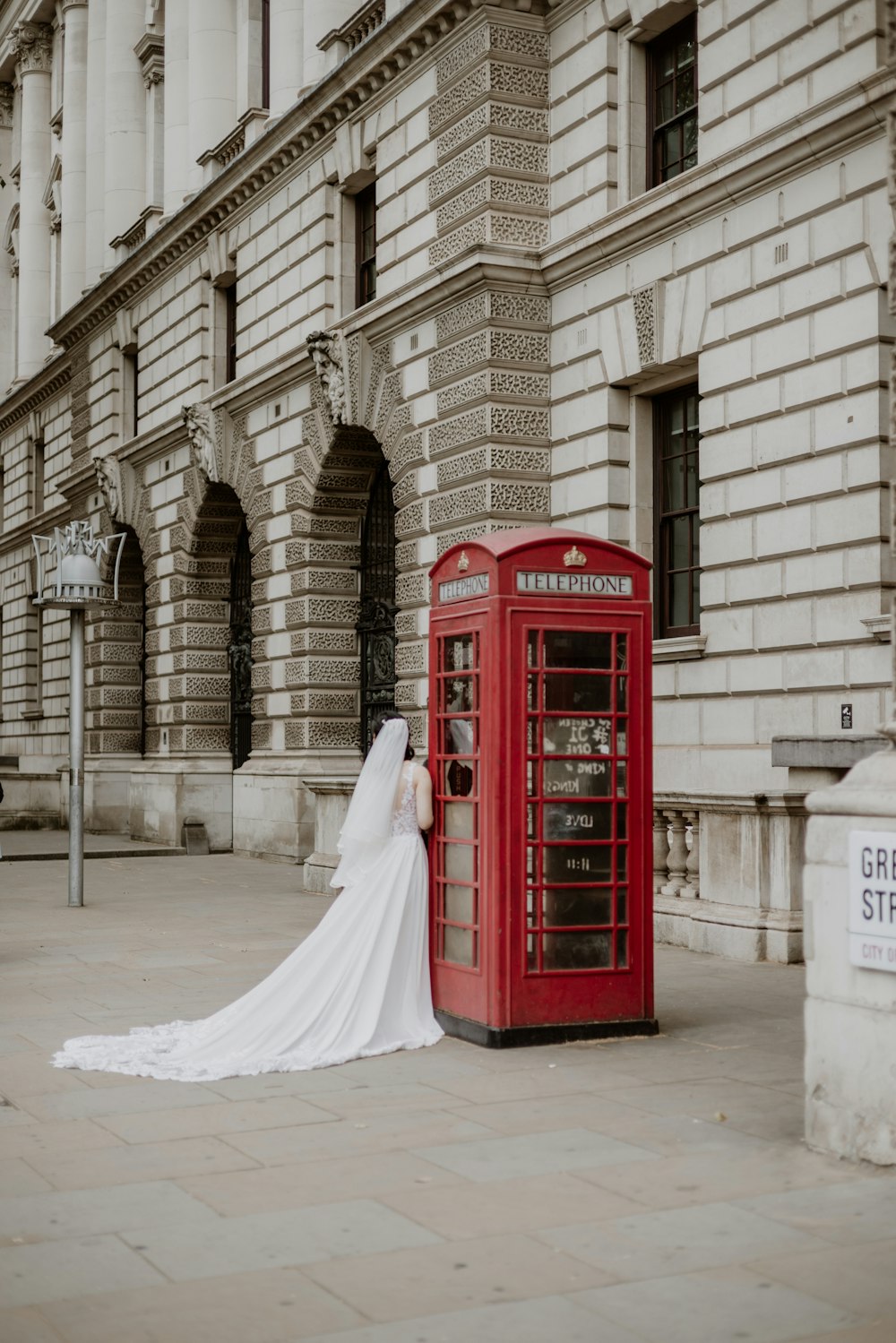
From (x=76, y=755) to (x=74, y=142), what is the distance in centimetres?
2315

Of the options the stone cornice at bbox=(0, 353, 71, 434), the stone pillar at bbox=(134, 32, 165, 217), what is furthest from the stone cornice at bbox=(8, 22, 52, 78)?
the stone pillar at bbox=(134, 32, 165, 217)

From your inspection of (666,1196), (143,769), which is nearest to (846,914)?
(666,1196)

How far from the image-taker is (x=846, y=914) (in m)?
5.93

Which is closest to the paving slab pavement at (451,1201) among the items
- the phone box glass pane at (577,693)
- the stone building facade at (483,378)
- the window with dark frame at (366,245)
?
the phone box glass pane at (577,693)

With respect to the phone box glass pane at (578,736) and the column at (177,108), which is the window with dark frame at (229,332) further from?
the phone box glass pane at (578,736)

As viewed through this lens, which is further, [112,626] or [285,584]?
[112,626]

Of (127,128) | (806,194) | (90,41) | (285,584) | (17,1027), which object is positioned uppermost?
(90,41)

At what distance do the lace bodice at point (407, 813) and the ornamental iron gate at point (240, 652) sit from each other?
17772 millimetres

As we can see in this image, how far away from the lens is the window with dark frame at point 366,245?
21.6m

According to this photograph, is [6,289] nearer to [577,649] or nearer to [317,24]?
[317,24]

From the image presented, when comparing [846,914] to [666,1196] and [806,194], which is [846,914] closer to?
[666,1196]

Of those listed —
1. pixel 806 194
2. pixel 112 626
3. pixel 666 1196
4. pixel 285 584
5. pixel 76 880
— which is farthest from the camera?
pixel 112 626

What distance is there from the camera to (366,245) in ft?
71.5

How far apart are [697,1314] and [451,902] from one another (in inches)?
176
